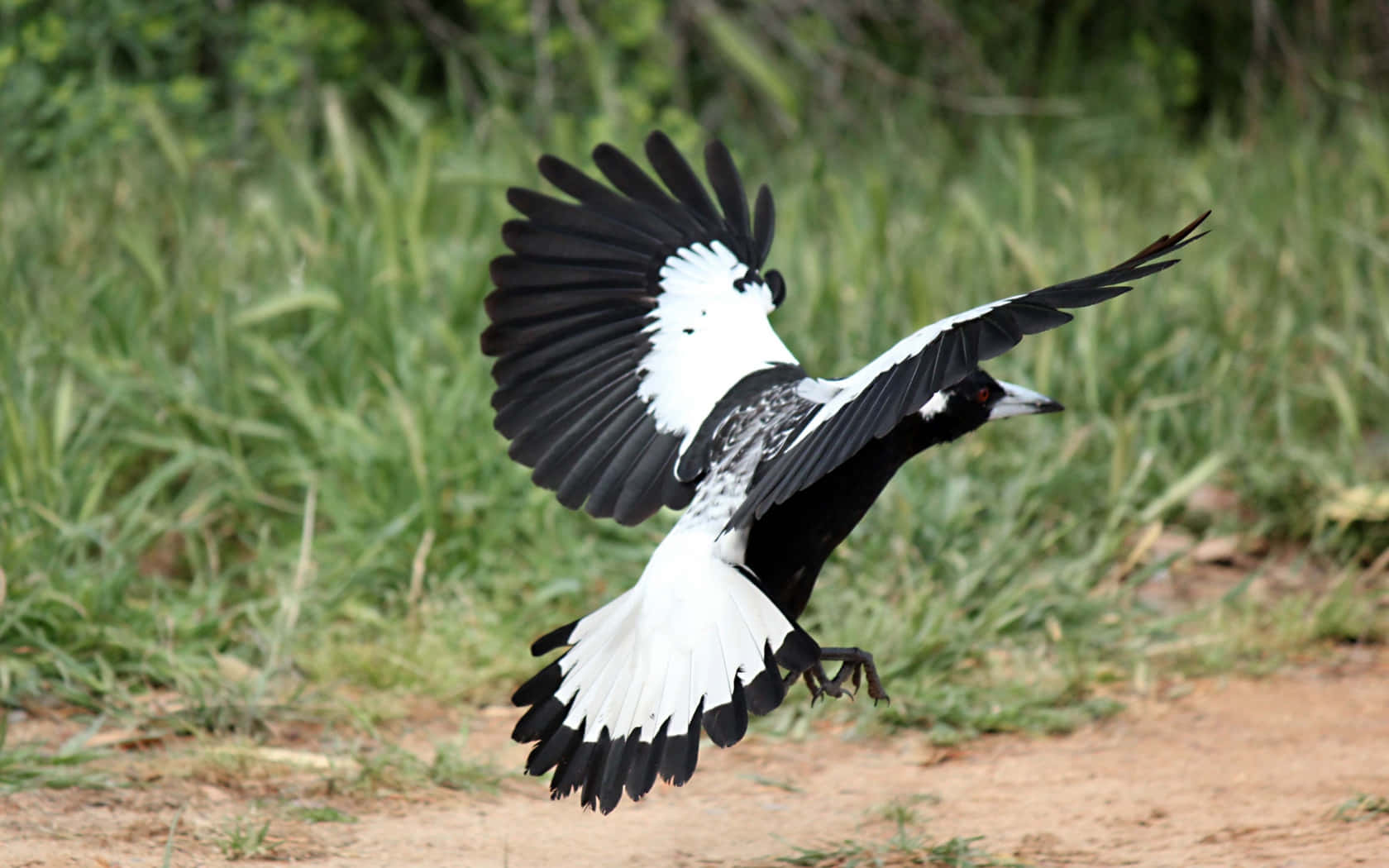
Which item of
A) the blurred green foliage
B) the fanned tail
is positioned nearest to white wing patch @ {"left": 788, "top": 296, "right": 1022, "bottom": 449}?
the fanned tail

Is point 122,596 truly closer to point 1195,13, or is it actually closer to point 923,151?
point 923,151

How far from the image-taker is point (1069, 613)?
158 inches

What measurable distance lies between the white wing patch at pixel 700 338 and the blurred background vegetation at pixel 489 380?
863 millimetres

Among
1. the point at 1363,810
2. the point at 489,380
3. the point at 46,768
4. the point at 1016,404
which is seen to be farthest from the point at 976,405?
the point at 46,768

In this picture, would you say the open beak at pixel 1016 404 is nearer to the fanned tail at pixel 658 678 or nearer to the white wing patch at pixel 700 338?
the white wing patch at pixel 700 338

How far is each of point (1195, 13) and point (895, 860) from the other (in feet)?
24.0

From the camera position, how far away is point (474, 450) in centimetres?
431

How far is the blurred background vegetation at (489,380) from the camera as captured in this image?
3.84 meters

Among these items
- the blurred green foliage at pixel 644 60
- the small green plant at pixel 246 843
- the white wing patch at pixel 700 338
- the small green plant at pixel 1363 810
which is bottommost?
the small green plant at pixel 246 843

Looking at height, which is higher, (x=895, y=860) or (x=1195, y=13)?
(x=1195, y=13)

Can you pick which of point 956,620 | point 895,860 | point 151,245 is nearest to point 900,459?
point 895,860

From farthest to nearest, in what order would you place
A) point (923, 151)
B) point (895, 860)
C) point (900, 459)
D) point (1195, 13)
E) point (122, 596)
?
point (1195, 13)
point (923, 151)
point (122, 596)
point (900, 459)
point (895, 860)

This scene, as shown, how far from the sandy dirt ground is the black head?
82 cm

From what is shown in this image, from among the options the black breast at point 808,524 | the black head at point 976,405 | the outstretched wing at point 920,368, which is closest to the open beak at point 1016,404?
the black head at point 976,405
